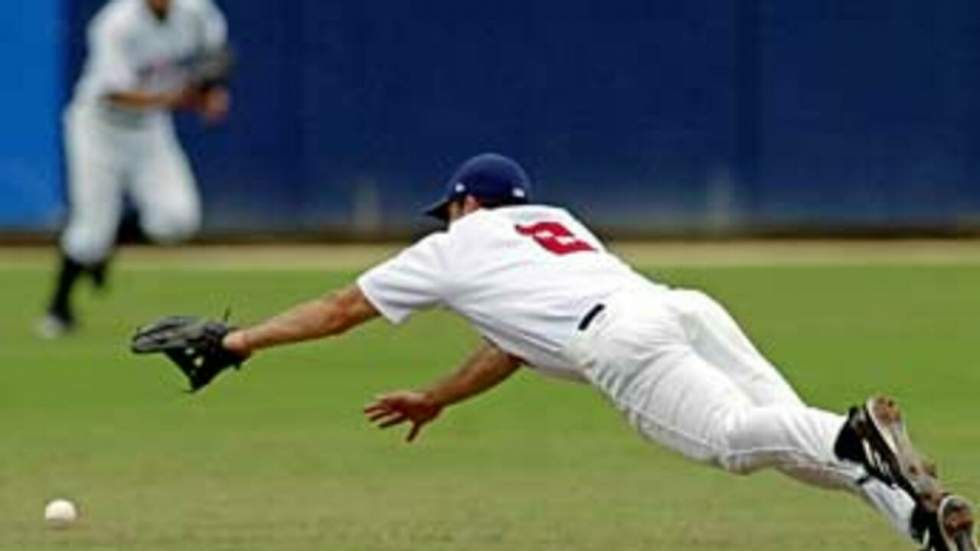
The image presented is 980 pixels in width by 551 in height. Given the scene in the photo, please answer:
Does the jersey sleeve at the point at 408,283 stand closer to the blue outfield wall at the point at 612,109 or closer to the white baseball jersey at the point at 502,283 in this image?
the white baseball jersey at the point at 502,283

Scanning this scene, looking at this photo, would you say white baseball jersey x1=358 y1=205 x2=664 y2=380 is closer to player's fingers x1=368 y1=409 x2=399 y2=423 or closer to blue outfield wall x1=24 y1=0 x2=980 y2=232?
player's fingers x1=368 y1=409 x2=399 y2=423

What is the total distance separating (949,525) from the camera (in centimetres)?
948

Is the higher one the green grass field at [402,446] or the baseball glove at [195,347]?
the baseball glove at [195,347]

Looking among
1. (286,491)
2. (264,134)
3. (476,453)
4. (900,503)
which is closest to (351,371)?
(476,453)

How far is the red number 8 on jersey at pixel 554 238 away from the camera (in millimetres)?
10430

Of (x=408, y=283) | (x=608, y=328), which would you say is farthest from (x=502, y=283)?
(x=608, y=328)

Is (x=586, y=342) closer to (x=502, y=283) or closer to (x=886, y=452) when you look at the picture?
(x=502, y=283)

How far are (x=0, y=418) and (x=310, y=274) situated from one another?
9.26m

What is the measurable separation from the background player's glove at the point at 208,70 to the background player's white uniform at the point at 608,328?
1020 cm

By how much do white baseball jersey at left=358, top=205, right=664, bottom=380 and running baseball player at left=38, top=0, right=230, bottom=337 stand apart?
32.6 feet

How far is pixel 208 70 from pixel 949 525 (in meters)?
11.7

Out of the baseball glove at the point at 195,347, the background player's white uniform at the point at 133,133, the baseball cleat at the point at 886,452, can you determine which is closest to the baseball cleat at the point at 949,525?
the baseball cleat at the point at 886,452

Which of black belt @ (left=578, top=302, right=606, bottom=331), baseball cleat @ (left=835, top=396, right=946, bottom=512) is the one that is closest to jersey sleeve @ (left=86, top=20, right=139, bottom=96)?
black belt @ (left=578, top=302, right=606, bottom=331)

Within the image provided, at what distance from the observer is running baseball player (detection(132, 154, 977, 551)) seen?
9.80 m
